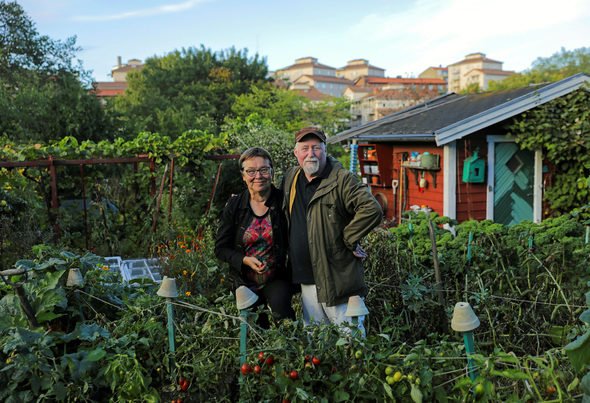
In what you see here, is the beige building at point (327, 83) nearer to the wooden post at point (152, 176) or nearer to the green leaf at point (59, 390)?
the wooden post at point (152, 176)

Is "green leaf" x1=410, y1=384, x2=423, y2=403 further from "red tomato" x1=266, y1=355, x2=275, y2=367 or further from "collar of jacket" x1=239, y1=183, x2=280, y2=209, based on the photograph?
"collar of jacket" x1=239, y1=183, x2=280, y2=209

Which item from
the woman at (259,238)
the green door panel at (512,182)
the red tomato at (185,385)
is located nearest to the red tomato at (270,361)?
the red tomato at (185,385)

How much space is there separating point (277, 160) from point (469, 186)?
357 centimetres

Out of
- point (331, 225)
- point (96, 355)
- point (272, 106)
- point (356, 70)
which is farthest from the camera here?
point (356, 70)

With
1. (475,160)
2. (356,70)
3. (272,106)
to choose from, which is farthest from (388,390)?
(356,70)

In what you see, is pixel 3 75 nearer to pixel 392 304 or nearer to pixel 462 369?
pixel 392 304

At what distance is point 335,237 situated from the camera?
2752 mm

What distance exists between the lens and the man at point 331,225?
2723 mm

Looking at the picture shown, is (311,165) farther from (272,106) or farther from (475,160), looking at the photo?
(272,106)

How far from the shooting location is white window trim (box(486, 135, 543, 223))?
28.9ft

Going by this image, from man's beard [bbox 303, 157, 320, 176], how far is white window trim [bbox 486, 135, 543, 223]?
6.90 meters

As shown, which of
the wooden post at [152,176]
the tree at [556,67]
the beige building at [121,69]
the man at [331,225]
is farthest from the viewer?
the beige building at [121,69]

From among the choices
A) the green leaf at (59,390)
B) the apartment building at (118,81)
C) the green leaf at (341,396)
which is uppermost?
the apartment building at (118,81)

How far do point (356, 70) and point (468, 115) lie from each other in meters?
105
